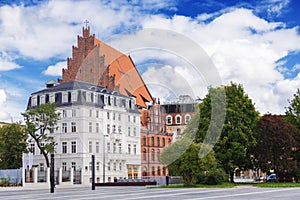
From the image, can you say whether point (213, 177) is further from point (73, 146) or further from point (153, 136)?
point (73, 146)

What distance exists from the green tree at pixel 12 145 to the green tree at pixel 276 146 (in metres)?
30.0

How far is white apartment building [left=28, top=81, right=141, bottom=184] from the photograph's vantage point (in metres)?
53.8

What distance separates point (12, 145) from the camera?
2440 inches

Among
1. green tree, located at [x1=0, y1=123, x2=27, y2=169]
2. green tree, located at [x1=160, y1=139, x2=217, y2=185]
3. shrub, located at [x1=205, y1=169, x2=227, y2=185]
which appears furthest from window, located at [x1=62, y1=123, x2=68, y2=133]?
shrub, located at [x1=205, y1=169, x2=227, y2=185]

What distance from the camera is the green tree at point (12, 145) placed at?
61.9m

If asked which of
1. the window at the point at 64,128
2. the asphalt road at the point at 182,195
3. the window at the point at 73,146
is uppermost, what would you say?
the window at the point at 64,128

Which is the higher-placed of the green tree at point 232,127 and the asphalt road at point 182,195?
the green tree at point 232,127

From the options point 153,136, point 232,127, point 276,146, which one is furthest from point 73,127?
point 276,146

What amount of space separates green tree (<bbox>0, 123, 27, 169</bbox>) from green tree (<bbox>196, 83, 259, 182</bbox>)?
2401cm

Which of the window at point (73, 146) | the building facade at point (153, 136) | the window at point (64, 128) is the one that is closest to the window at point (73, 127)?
the window at point (64, 128)

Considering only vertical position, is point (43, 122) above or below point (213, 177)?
above

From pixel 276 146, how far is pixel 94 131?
69.4 feet

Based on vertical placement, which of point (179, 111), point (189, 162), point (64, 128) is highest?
point (179, 111)

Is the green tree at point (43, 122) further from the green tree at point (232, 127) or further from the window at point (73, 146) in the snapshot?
the green tree at point (232, 127)
